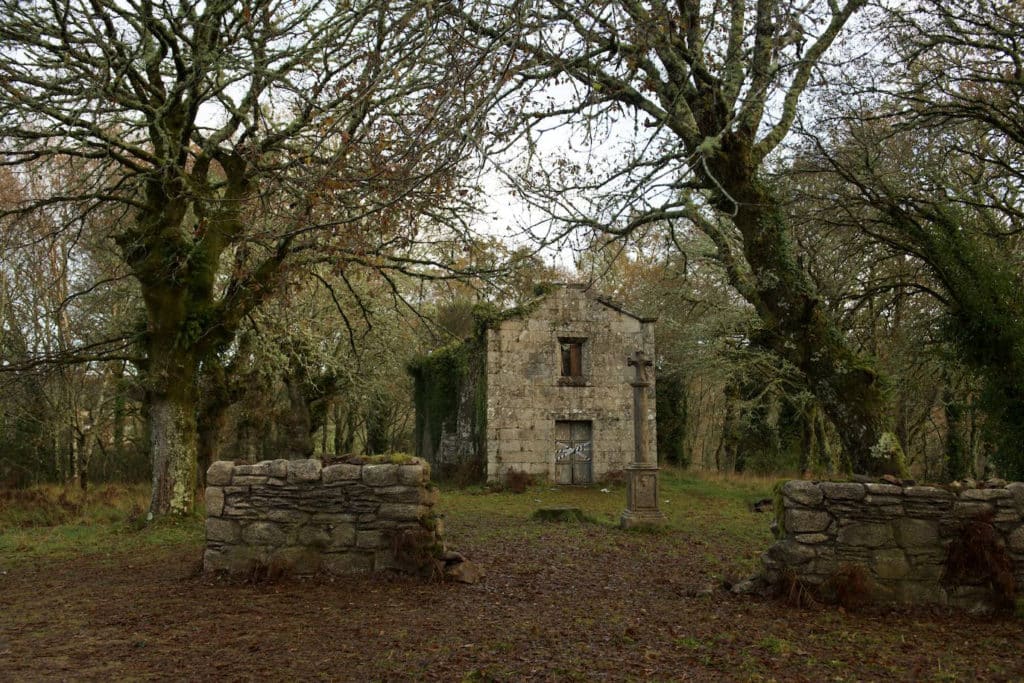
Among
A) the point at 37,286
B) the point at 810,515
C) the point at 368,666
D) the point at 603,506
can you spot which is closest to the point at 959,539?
the point at 810,515

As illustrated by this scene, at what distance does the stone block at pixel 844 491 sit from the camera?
22.2 ft

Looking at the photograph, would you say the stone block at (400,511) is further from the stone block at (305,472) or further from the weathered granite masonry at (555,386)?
the weathered granite masonry at (555,386)

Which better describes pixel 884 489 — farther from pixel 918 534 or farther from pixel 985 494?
pixel 985 494

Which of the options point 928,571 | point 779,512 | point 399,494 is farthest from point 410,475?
point 928,571

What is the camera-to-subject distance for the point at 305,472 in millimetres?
7746

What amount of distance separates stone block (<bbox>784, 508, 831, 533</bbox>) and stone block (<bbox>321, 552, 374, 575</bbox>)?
4.15 meters

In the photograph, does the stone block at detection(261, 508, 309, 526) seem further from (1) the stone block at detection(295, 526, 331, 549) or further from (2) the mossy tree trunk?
(2) the mossy tree trunk

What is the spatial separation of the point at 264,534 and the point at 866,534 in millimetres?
5878

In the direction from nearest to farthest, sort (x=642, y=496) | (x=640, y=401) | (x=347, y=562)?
(x=347, y=562), (x=642, y=496), (x=640, y=401)

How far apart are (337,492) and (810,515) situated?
183 inches

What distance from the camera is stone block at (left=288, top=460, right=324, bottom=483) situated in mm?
7738

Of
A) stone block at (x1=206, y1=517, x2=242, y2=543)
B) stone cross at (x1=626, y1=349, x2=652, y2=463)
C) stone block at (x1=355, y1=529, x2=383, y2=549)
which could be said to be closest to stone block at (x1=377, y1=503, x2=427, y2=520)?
stone block at (x1=355, y1=529, x2=383, y2=549)

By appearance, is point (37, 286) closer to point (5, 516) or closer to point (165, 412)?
point (5, 516)

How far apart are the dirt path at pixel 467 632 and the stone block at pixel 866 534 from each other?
2.00 ft
